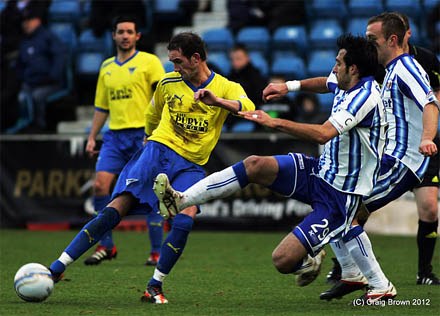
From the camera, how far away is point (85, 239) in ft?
18.6

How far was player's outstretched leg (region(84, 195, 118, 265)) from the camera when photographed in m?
8.11

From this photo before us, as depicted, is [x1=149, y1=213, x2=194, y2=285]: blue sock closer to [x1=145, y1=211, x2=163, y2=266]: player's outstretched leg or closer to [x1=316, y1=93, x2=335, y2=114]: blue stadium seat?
[x1=145, y1=211, x2=163, y2=266]: player's outstretched leg

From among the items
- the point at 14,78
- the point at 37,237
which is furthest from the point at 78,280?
the point at 14,78

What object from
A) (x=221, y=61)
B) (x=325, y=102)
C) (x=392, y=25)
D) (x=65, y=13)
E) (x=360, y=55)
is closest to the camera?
(x=360, y=55)

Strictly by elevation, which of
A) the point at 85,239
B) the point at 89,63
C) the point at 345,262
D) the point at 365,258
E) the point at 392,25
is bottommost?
the point at 345,262

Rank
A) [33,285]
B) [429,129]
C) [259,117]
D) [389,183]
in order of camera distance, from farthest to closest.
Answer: [389,183]
[429,129]
[33,285]
[259,117]

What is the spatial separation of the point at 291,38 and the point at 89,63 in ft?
12.0

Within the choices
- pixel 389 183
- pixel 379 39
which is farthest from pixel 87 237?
pixel 379 39

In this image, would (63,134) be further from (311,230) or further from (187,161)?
(311,230)

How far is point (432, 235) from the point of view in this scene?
6969 millimetres

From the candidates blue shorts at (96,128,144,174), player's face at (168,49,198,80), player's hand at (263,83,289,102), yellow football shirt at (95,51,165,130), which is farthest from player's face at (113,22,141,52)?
player's hand at (263,83,289,102)

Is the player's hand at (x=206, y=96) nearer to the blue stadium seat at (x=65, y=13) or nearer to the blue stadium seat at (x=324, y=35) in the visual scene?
the blue stadium seat at (x=324, y=35)

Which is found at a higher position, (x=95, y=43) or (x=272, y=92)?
(x=272, y=92)

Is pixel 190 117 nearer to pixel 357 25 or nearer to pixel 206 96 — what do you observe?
pixel 206 96
